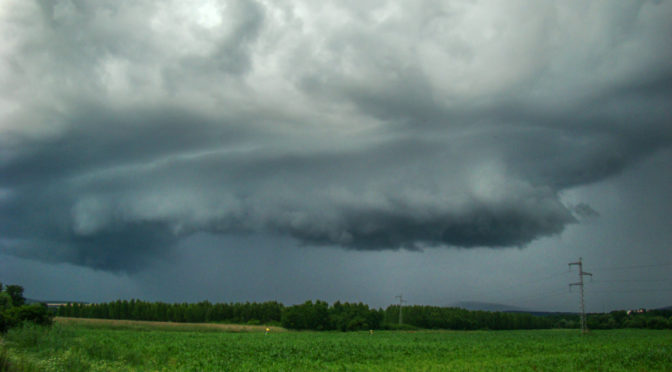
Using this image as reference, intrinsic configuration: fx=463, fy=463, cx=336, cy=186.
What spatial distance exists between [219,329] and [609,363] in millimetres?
81797

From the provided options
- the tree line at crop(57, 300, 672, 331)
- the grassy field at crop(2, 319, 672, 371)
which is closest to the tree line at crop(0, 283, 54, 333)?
the grassy field at crop(2, 319, 672, 371)

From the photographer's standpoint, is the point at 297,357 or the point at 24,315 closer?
the point at 297,357

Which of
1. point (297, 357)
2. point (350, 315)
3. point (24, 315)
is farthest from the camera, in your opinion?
point (350, 315)

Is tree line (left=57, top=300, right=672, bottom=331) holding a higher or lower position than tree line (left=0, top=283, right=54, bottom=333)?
lower

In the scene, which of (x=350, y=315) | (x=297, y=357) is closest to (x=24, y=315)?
(x=297, y=357)

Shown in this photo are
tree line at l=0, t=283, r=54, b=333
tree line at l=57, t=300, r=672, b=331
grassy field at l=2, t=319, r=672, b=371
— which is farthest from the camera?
tree line at l=57, t=300, r=672, b=331

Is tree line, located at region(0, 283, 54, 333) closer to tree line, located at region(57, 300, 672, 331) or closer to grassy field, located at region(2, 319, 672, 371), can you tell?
grassy field, located at region(2, 319, 672, 371)

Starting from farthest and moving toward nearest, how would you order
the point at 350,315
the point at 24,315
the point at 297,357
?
the point at 350,315 < the point at 24,315 < the point at 297,357

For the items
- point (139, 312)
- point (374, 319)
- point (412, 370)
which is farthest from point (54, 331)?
point (139, 312)

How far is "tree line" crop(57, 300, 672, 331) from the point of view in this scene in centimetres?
14650

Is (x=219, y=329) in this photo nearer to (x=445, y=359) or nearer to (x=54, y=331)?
(x=54, y=331)

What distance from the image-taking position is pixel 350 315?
459 ft

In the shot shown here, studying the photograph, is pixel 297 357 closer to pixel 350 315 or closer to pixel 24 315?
pixel 24 315

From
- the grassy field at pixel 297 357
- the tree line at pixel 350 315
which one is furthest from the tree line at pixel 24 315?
the tree line at pixel 350 315
